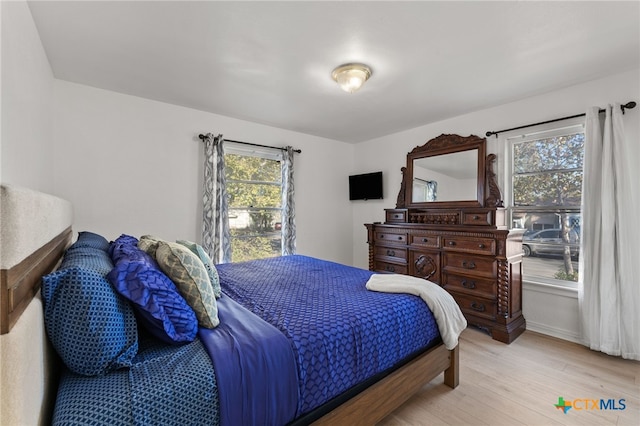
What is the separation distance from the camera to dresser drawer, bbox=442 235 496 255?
113 inches

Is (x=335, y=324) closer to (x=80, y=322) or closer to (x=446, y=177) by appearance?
(x=80, y=322)

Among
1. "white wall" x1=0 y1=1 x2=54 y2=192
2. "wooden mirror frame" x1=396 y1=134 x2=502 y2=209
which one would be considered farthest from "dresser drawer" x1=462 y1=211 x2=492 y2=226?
"white wall" x1=0 y1=1 x2=54 y2=192

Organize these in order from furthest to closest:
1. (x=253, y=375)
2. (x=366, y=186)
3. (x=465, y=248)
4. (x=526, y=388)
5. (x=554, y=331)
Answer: (x=366, y=186) < (x=465, y=248) < (x=554, y=331) < (x=526, y=388) < (x=253, y=375)

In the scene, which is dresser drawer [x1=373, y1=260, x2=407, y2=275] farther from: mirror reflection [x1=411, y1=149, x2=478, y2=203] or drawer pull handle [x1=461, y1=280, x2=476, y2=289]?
mirror reflection [x1=411, y1=149, x2=478, y2=203]

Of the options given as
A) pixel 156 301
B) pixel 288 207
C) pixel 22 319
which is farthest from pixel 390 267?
pixel 22 319

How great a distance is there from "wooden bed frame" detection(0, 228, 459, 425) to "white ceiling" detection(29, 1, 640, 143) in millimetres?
1434

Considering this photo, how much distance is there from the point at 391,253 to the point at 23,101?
372cm

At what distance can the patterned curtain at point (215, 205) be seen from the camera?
3293 mm

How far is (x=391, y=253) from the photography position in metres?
3.86

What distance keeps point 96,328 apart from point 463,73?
2.99m

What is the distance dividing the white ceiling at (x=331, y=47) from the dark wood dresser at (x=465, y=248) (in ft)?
3.42

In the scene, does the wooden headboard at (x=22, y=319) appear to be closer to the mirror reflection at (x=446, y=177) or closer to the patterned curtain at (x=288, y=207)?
the patterned curtain at (x=288, y=207)

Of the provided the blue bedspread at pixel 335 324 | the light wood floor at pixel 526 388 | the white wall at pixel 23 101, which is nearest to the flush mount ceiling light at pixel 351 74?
the blue bedspread at pixel 335 324

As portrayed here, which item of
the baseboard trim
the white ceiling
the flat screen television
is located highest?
the white ceiling
